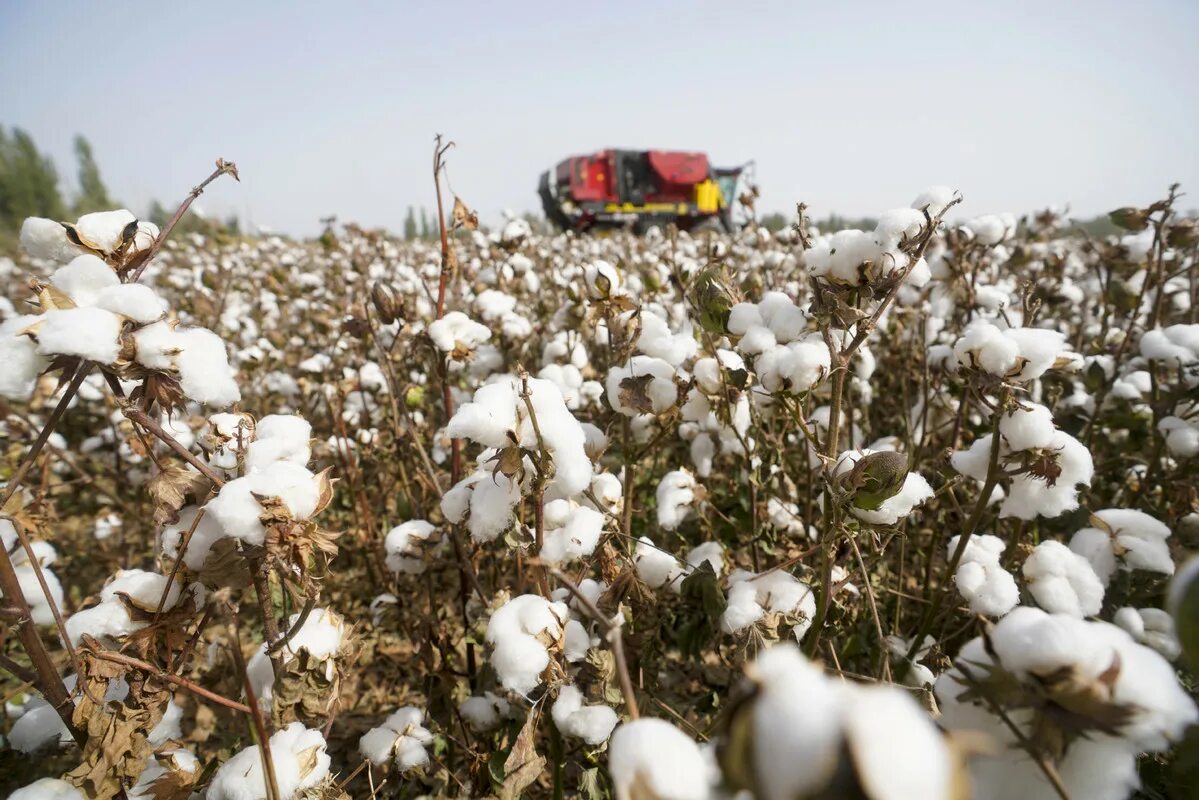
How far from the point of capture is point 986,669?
614mm

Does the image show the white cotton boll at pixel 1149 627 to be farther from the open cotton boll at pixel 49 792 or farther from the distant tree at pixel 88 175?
the distant tree at pixel 88 175

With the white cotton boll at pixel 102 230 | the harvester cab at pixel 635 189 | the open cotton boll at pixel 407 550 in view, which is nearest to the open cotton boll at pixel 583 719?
the open cotton boll at pixel 407 550

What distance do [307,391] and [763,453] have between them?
99.7 inches

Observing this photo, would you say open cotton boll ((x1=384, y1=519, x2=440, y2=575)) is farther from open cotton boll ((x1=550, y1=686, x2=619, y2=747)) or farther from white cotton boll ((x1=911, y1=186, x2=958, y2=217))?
white cotton boll ((x1=911, y1=186, x2=958, y2=217))

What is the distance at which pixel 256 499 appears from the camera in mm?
845

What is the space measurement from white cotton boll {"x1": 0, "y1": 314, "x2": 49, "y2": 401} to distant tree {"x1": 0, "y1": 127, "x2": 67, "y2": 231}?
47478 millimetres

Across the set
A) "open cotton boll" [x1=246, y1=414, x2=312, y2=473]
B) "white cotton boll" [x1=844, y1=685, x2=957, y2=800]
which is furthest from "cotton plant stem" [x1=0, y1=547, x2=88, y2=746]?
"white cotton boll" [x1=844, y1=685, x2=957, y2=800]

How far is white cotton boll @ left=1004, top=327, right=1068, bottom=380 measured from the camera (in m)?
1.16

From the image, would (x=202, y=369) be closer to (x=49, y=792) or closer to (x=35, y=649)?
(x=35, y=649)

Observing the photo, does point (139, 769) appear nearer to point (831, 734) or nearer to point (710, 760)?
point (710, 760)

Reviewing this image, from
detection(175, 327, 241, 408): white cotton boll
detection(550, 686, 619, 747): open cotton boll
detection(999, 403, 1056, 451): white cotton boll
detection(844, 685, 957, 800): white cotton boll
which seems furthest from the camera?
detection(999, 403, 1056, 451): white cotton boll

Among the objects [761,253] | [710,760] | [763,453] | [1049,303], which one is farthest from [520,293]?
[710,760]

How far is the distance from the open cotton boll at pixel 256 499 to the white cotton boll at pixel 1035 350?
1386 millimetres

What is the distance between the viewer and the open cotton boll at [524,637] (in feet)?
3.43
